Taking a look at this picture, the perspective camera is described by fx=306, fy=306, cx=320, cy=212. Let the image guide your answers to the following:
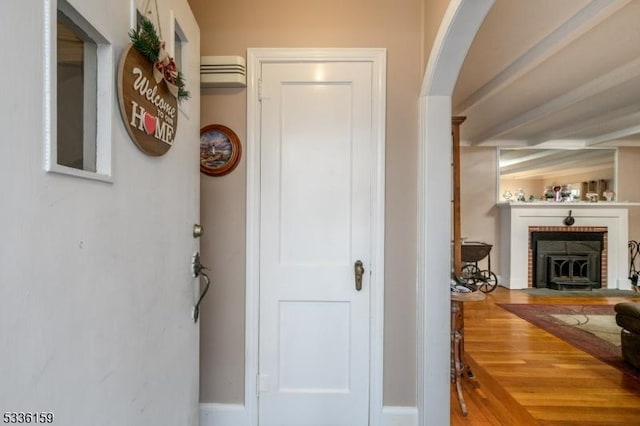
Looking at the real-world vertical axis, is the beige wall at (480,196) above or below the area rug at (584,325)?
above

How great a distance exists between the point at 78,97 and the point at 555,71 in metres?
3.70

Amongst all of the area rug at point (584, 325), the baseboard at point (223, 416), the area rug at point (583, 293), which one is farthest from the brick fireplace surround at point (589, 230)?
the baseboard at point (223, 416)

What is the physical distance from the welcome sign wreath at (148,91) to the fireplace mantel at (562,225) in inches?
223

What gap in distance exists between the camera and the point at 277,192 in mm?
1741

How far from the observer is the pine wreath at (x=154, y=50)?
836 millimetres

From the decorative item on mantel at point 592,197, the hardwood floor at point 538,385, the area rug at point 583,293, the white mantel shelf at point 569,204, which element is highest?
the decorative item on mantel at point 592,197

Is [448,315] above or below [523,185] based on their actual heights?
below

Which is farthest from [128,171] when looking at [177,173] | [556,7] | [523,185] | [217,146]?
[523,185]

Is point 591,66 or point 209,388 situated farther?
point 591,66

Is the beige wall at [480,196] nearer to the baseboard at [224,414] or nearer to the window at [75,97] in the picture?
the baseboard at [224,414]

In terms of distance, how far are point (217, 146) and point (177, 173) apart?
2.17ft

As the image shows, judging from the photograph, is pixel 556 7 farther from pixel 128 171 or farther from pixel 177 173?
pixel 128 171

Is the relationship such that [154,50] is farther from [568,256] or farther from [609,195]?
[609,195]

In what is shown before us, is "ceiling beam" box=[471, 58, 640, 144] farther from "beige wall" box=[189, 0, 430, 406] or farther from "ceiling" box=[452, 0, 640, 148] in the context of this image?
"beige wall" box=[189, 0, 430, 406]
